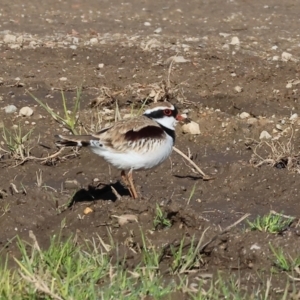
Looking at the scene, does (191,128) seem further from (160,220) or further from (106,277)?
(106,277)

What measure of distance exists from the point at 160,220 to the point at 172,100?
2.76 m

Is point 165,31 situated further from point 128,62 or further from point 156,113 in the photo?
point 156,113

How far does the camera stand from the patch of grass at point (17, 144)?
23.8ft

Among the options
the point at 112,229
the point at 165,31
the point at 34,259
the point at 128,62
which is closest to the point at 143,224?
the point at 112,229

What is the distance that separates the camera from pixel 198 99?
8.60 m

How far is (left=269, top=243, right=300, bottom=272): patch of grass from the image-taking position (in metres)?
5.05

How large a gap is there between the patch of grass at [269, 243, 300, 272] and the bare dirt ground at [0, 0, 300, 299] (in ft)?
0.20

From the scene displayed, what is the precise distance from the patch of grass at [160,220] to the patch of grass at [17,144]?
1.98m

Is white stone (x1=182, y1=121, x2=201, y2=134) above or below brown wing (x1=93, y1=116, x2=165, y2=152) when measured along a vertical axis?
below

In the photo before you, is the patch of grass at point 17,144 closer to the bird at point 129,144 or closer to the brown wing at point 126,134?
the bird at point 129,144

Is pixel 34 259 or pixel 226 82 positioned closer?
pixel 34 259

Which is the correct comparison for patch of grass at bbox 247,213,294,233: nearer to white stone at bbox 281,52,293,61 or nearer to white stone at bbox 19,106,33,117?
white stone at bbox 19,106,33,117

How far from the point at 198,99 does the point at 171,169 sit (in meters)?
1.51

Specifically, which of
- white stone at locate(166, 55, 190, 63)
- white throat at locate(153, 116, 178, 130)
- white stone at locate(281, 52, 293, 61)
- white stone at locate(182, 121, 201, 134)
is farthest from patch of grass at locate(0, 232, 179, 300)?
white stone at locate(281, 52, 293, 61)
